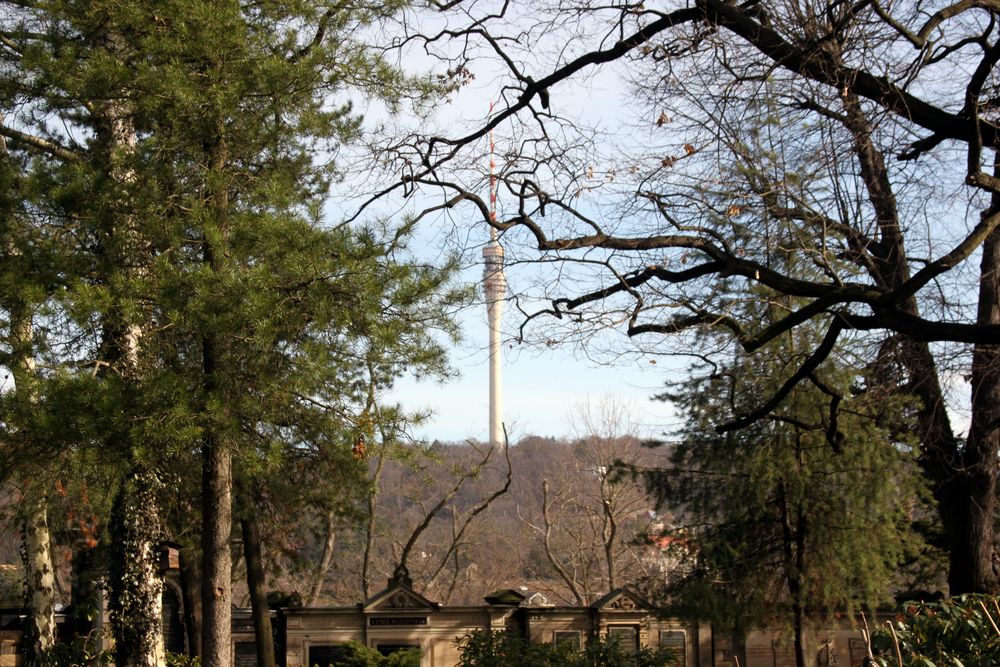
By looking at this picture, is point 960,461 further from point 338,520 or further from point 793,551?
point 338,520

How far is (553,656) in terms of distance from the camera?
1391 cm

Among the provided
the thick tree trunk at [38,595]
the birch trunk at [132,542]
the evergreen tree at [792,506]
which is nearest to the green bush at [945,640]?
the birch trunk at [132,542]

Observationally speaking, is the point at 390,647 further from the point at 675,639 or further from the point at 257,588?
the point at 675,639

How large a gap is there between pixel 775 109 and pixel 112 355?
7.08m

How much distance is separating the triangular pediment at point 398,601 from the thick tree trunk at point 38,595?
5.19m

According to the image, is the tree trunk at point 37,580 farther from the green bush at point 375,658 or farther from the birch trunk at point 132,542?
the green bush at point 375,658

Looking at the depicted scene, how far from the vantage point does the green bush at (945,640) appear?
486 cm

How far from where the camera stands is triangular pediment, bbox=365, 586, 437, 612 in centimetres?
1820

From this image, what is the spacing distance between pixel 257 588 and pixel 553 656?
4892 millimetres

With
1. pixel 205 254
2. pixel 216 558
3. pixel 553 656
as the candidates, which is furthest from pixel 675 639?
pixel 205 254

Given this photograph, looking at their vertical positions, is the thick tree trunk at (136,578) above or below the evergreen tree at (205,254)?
below

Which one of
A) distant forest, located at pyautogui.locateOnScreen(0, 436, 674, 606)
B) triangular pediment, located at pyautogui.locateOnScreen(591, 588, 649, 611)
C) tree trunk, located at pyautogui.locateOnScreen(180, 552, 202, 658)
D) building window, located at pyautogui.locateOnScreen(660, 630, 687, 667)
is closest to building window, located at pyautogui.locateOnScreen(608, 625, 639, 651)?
triangular pediment, located at pyautogui.locateOnScreen(591, 588, 649, 611)

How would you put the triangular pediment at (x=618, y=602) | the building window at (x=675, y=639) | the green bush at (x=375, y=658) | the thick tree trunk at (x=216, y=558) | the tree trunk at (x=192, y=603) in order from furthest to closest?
the building window at (x=675, y=639), the triangular pediment at (x=618, y=602), the tree trunk at (x=192, y=603), the green bush at (x=375, y=658), the thick tree trunk at (x=216, y=558)

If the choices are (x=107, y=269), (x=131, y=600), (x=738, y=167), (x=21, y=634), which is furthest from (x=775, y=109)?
(x=21, y=634)
